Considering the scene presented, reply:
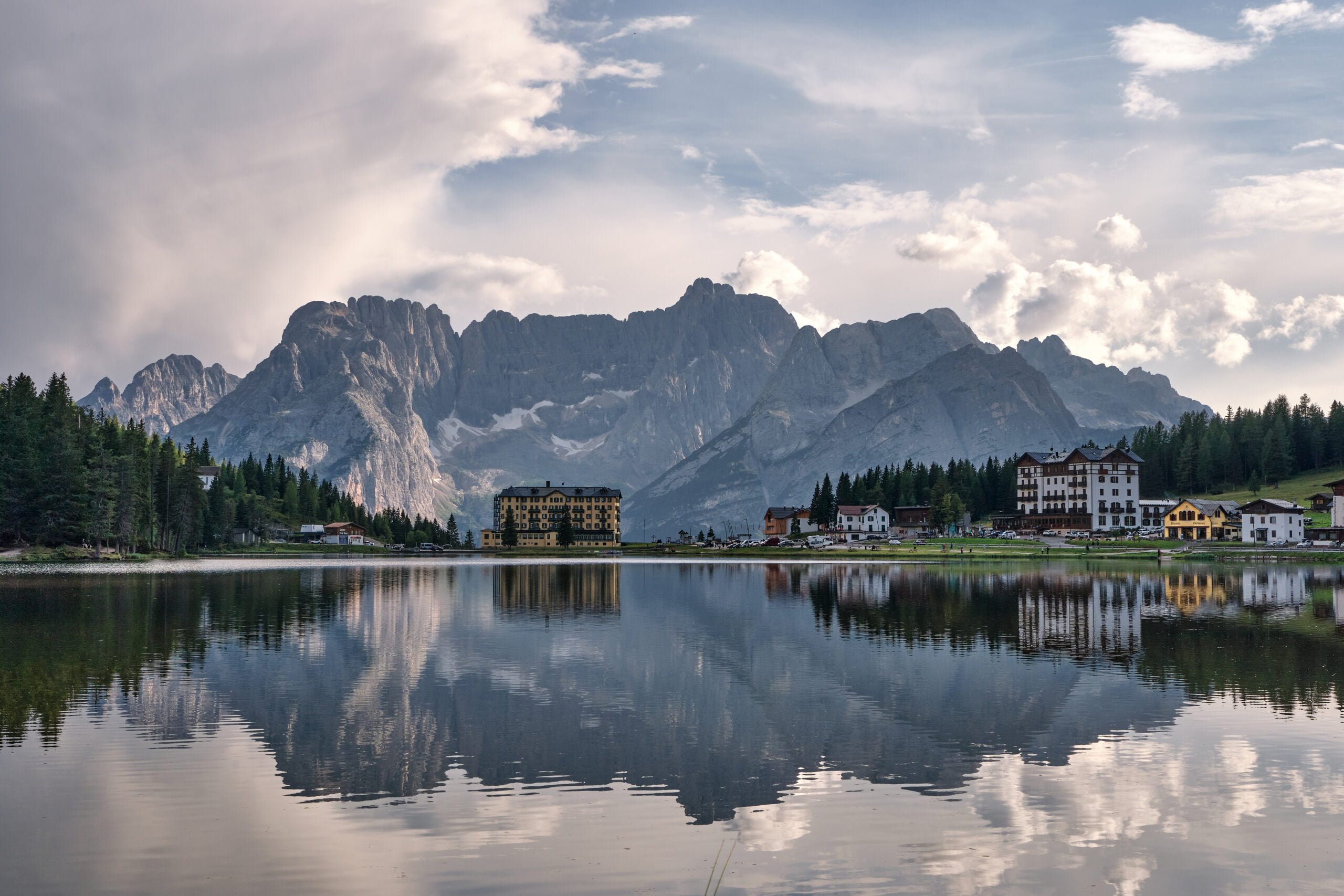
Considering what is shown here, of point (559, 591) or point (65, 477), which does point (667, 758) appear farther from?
point (65, 477)

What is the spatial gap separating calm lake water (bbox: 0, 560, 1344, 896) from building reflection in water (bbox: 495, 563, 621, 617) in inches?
649

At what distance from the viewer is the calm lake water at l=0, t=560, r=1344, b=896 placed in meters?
20.6

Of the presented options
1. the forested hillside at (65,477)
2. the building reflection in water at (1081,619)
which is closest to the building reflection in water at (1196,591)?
the building reflection in water at (1081,619)

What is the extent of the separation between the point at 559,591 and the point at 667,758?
78915 mm

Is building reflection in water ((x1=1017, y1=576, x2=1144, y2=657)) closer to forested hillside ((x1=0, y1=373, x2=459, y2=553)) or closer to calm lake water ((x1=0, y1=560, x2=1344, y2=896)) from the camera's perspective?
calm lake water ((x1=0, y1=560, x2=1344, y2=896))

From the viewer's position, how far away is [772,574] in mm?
146250

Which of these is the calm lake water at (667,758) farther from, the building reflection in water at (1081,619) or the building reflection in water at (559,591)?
the building reflection in water at (559,591)

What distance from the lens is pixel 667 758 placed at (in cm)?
2992

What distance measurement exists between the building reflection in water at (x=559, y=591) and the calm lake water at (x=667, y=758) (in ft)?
54.1

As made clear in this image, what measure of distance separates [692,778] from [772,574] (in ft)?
393

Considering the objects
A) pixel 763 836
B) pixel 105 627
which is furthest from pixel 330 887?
pixel 105 627

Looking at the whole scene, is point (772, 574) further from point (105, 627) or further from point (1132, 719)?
point (1132, 719)

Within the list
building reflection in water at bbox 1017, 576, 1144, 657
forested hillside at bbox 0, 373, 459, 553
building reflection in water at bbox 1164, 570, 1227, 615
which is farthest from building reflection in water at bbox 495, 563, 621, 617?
forested hillside at bbox 0, 373, 459, 553

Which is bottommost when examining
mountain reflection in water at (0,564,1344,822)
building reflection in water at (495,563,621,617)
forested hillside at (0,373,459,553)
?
building reflection in water at (495,563,621,617)
